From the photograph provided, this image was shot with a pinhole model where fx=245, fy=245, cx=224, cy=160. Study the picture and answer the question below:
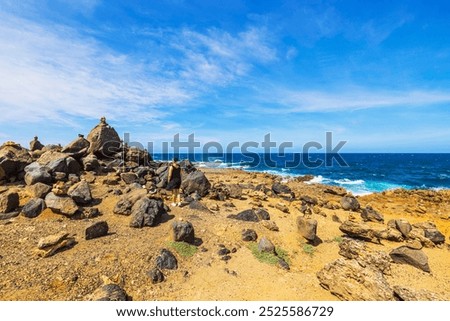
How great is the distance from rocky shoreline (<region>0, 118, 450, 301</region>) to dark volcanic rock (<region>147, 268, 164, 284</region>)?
4 centimetres

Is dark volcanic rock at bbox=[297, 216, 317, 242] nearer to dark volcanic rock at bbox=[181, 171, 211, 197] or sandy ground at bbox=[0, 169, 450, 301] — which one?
sandy ground at bbox=[0, 169, 450, 301]

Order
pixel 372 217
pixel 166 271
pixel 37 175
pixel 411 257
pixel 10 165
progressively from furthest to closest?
1. pixel 372 217
2. pixel 10 165
3. pixel 37 175
4. pixel 411 257
5. pixel 166 271

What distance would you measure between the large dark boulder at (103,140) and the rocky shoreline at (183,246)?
211cm

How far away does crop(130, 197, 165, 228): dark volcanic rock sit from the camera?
11195mm

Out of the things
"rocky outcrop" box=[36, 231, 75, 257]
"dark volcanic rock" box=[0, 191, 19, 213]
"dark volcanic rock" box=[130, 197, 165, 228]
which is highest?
"dark volcanic rock" box=[0, 191, 19, 213]

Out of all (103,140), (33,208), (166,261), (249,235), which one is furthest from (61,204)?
(103,140)

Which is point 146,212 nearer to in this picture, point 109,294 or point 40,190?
point 109,294

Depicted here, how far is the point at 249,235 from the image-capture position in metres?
11.5

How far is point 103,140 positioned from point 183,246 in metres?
13.7

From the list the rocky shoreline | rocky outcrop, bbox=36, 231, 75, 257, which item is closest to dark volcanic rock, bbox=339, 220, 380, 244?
the rocky shoreline

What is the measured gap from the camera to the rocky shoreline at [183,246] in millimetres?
7641

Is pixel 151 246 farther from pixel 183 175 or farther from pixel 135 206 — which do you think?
pixel 183 175

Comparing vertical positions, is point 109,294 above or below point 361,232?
above

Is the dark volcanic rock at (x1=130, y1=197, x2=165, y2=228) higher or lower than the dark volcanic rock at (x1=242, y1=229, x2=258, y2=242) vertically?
higher
